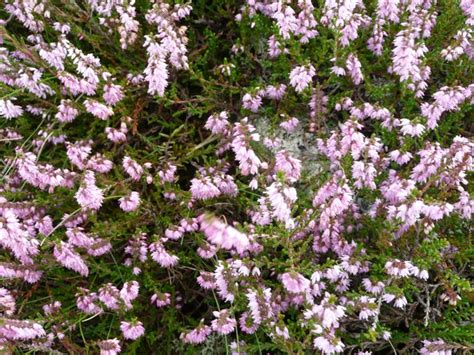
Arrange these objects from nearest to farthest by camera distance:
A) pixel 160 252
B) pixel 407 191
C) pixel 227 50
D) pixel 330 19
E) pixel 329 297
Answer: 1. pixel 329 297
2. pixel 407 191
3. pixel 160 252
4. pixel 330 19
5. pixel 227 50

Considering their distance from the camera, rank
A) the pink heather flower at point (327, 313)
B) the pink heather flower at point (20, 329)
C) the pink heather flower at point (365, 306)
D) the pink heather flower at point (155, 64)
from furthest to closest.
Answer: the pink heather flower at point (155, 64)
the pink heather flower at point (365, 306)
the pink heather flower at point (20, 329)
the pink heather flower at point (327, 313)

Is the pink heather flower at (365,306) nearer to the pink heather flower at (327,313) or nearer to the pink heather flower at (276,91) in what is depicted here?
the pink heather flower at (327,313)

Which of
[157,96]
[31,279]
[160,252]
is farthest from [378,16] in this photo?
[31,279]

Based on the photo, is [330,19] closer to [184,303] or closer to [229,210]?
[229,210]

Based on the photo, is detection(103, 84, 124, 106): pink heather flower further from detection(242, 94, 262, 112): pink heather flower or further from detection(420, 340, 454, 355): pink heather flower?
detection(420, 340, 454, 355): pink heather flower

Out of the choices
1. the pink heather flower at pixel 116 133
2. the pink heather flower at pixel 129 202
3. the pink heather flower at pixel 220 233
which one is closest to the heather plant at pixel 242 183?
the pink heather flower at pixel 129 202

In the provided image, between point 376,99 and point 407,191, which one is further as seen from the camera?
point 376,99
